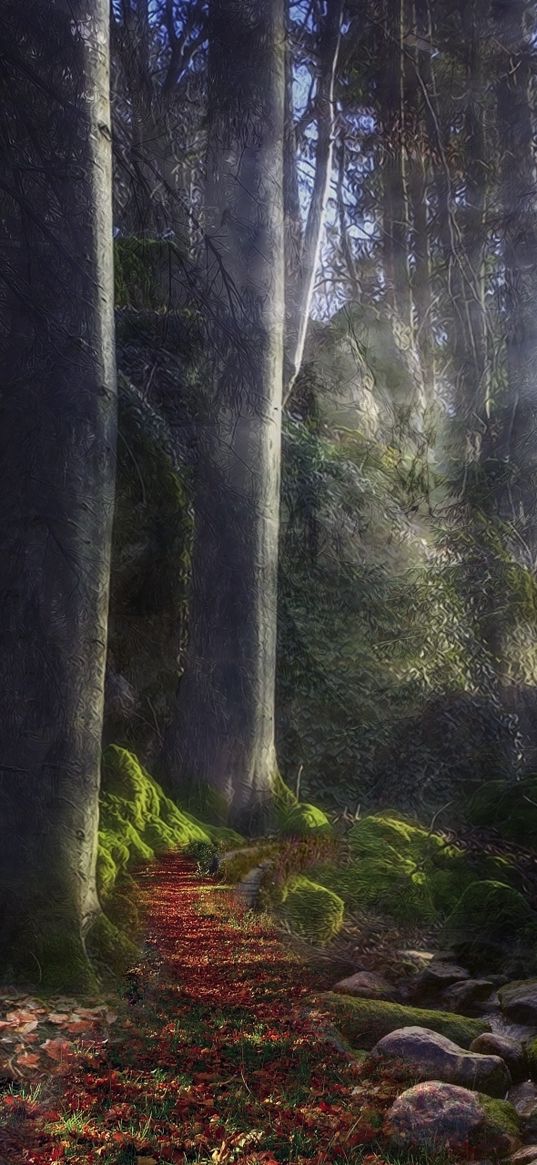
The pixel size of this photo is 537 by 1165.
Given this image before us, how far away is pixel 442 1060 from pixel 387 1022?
60cm

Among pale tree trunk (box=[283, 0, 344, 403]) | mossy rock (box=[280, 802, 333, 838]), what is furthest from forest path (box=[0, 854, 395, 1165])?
pale tree trunk (box=[283, 0, 344, 403])

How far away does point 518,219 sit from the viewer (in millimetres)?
14289

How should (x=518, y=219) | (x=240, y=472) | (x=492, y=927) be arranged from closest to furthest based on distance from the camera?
1. (x=492, y=927)
2. (x=240, y=472)
3. (x=518, y=219)

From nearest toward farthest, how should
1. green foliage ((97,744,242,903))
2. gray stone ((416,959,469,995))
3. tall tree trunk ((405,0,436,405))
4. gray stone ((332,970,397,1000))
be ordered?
gray stone ((332,970,397,1000)), gray stone ((416,959,469,995)), green foliage ((97,744,242,903)), tall tree trunk ((405,0,436,405))

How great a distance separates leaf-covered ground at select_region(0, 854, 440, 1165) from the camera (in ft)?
11.5

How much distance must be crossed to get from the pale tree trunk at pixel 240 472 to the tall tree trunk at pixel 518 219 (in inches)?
214

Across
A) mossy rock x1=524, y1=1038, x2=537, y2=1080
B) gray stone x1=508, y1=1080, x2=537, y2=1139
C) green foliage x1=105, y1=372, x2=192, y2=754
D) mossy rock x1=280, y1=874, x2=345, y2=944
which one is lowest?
gray stone x1=508, y1=1080, x2=537, y2=1139

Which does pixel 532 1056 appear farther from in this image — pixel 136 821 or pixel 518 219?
pixel 518 219

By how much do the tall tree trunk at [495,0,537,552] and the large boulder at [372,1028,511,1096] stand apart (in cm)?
1035

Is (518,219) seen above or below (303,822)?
above

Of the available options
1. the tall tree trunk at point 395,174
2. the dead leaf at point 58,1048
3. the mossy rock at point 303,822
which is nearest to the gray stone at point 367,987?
the dead leaf at point 58,1048

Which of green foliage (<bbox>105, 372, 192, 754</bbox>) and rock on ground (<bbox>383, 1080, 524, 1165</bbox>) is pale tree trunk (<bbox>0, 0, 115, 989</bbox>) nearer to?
rock on ground (<bbox>383, 1080, 524, 1165</bbox>)

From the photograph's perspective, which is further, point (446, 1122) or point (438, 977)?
point (438, 977)

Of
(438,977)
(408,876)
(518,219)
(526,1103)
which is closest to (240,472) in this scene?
(408,876)
